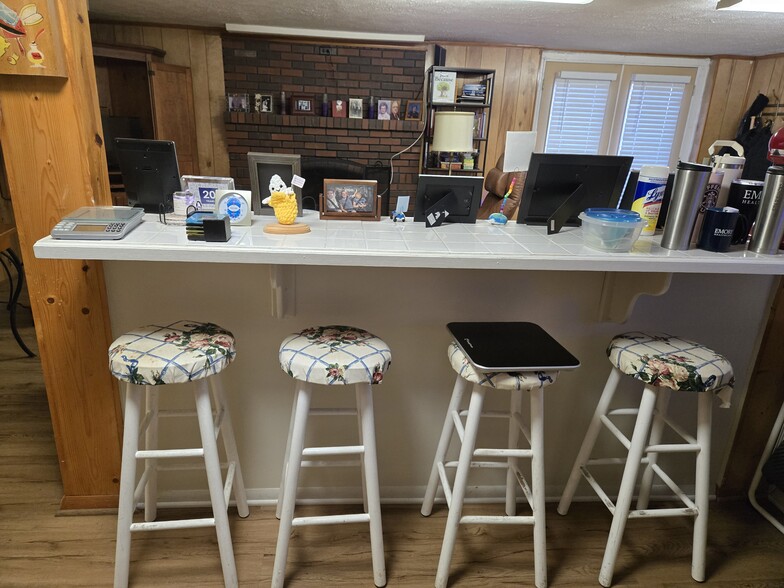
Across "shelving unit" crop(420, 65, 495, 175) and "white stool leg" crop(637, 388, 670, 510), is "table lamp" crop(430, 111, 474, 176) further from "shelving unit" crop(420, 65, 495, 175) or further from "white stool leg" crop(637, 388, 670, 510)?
"white stool leg" crop(637, 388, 670, 510)

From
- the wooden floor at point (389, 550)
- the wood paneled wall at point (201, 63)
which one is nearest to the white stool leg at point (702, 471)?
the wooden floor at point (389, 550)

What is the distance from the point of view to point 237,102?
15.8 ft

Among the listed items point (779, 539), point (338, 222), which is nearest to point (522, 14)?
point (338, 222)

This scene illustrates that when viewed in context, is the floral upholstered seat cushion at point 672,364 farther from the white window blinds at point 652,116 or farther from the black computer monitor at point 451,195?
the white window blinds at point 652,116

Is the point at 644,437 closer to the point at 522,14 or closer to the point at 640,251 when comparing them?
the point at 640,251

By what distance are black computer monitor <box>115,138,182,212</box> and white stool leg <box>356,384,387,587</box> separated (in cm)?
81

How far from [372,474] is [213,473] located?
42 cm

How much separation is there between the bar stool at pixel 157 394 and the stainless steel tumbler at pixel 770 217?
4.86ft

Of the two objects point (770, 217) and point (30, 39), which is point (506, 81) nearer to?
point (770, 217)

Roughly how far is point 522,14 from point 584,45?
5.58 feet

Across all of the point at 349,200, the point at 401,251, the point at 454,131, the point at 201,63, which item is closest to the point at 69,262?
the point at 349,200

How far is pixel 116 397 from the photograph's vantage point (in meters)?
1.62

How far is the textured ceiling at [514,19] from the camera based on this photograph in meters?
3.46

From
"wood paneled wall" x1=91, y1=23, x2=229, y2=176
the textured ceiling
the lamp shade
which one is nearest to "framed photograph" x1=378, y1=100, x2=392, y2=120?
the textured ceiling
